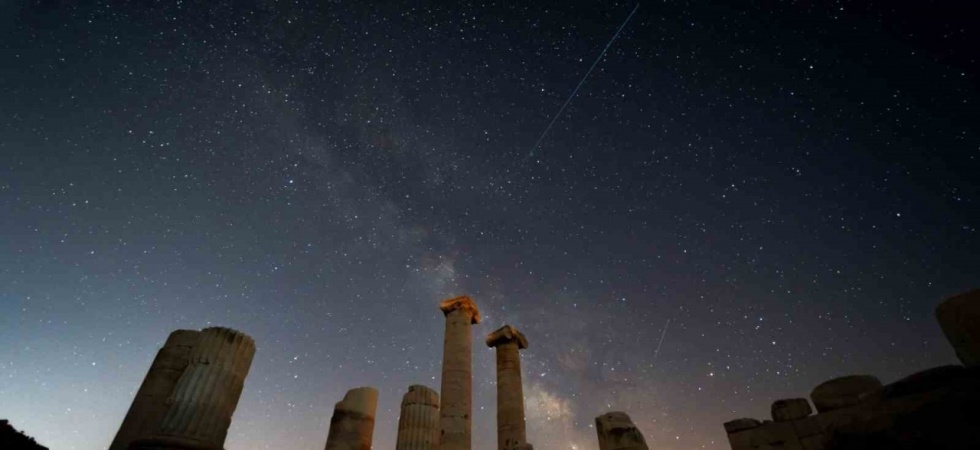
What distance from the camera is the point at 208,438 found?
269 inches

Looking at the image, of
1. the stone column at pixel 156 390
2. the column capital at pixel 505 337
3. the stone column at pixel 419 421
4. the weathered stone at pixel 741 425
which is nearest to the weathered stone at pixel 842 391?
the weathered stone at pixel 741 425

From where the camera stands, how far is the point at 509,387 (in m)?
17.4

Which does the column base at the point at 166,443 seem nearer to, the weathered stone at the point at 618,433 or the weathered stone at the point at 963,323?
the weathered stone at the point at 618,433

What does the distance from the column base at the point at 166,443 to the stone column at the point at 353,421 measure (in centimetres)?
476

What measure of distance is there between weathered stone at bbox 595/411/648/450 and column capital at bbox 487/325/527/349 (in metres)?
9.31

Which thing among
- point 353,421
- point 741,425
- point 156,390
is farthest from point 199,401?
point 741,425

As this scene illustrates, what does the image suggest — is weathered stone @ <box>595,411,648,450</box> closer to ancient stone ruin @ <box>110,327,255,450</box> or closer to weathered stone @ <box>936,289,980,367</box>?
weathered stone @ <box>936,289,980,367</box>

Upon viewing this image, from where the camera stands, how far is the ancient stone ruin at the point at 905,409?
5070mm

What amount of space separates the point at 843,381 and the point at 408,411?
9485 mm

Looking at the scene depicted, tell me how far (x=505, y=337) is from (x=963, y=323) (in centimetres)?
1397

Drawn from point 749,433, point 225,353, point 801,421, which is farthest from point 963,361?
point 225,353

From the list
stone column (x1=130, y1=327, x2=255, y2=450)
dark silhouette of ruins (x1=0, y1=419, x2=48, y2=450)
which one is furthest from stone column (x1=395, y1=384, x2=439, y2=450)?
dark silhouette of ruins (x1=0, y1=419, x2=48, y2=450)

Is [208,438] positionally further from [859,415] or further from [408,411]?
[859,415]

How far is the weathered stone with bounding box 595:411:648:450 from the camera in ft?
28.8
